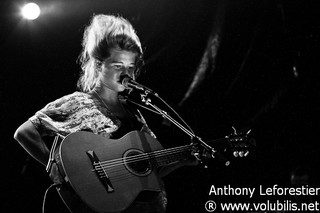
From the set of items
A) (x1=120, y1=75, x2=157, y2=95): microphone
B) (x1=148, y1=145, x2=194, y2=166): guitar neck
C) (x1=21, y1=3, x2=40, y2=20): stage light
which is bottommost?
(x1=148, y1=145, x2=194, y2=166): guitar neck

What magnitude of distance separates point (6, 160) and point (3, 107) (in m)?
0.42

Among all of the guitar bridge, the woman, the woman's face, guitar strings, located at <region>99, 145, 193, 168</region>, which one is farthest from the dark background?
the guitar bridge

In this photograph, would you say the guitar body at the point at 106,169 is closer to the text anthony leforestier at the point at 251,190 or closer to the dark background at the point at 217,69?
the dark background at the point at 217,69

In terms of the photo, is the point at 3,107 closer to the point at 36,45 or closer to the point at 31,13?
the point at 36,45

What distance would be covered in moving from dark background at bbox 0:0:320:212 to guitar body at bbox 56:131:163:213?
112 centimetres

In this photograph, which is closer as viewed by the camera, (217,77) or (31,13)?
(31,13)

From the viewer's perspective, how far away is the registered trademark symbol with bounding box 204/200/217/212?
3488mm

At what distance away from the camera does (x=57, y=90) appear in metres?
3.37

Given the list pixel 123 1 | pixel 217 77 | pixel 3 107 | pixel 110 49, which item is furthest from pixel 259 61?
pixel 3 107

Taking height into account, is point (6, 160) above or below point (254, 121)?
below

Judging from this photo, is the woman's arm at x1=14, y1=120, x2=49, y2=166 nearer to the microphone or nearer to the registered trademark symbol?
the microphone

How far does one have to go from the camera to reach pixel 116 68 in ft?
8.77

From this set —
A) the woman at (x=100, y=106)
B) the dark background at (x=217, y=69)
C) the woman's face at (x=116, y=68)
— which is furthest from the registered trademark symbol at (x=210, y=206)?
the woman's face at (x=116, y=68)

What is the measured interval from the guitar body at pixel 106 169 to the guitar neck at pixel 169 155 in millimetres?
40
